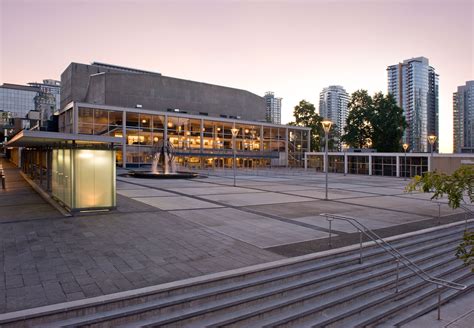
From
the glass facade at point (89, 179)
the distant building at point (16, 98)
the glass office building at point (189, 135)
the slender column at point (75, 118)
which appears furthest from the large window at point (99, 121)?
the distant building at point (16, 98)

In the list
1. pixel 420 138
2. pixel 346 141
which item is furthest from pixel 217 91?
pixel 420 138

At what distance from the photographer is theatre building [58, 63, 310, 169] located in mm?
61031

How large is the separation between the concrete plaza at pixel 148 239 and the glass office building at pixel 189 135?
35.3 meters

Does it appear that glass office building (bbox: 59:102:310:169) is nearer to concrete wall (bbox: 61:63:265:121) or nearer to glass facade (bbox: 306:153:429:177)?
concrete wall (bbox: 61:63:265:121)

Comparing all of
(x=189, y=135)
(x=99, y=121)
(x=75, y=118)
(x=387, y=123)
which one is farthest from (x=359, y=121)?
(x=75, y=118)

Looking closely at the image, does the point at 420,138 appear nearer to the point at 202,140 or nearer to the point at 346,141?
the point at 346,141

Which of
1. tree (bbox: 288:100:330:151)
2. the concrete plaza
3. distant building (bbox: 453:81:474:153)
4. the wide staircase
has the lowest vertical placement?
the wide staircase

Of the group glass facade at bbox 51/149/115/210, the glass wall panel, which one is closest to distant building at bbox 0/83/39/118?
glass facade at bbox 51/149/115/210

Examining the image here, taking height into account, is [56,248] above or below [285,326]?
above

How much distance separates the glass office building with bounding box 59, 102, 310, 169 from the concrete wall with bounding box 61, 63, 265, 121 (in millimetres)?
9854

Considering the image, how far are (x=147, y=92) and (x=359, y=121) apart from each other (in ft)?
173

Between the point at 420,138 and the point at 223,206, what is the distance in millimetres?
203102

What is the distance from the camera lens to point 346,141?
276ft

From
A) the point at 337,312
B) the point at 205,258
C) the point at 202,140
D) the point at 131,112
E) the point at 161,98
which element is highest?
the point at 161,98
